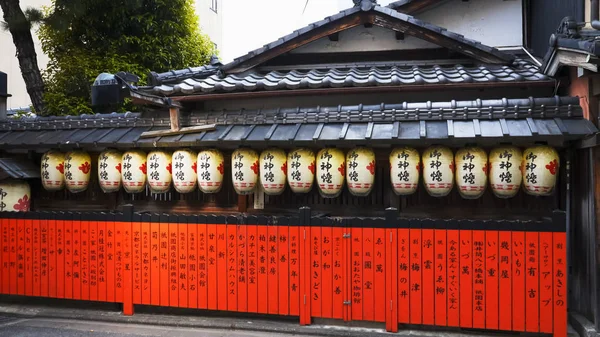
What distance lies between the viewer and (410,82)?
811 centimetres

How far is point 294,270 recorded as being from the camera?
25.8ft

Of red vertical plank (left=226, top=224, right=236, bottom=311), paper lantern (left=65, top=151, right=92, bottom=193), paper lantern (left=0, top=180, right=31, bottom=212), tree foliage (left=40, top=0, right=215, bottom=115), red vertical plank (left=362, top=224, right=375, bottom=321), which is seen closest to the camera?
red vertical plank (left=362, top=224, right=375, bottom=321)

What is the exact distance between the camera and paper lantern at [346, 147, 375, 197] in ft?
25.1

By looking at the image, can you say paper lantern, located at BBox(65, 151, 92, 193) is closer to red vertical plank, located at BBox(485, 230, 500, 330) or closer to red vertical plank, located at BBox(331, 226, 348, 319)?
red vertical plank, located at BBox(331, 226, 348, 319)

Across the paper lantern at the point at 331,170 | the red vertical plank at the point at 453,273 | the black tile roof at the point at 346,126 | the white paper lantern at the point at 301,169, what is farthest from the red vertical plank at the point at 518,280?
the white paper lantern at the point at 301,169

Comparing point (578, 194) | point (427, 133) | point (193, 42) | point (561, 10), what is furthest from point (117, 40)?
point (578, 194)

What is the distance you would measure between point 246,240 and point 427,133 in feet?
12.6

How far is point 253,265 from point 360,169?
271 cm

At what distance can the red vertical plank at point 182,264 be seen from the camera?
8375 millimetres

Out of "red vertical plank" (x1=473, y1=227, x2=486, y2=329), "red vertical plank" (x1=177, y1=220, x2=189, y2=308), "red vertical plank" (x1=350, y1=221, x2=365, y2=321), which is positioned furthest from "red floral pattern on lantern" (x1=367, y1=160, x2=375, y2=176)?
"red vertical plank" (x1=177, y1=220, x2=189, y2=308)

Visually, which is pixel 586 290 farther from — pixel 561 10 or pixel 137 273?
pixel 137 273

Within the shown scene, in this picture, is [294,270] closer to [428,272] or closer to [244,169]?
[244,169]

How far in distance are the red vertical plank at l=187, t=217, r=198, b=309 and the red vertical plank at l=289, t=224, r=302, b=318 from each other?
1.91 metres

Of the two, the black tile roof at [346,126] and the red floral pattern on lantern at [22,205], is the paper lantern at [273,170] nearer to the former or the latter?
the black tile roof at [346,126]
